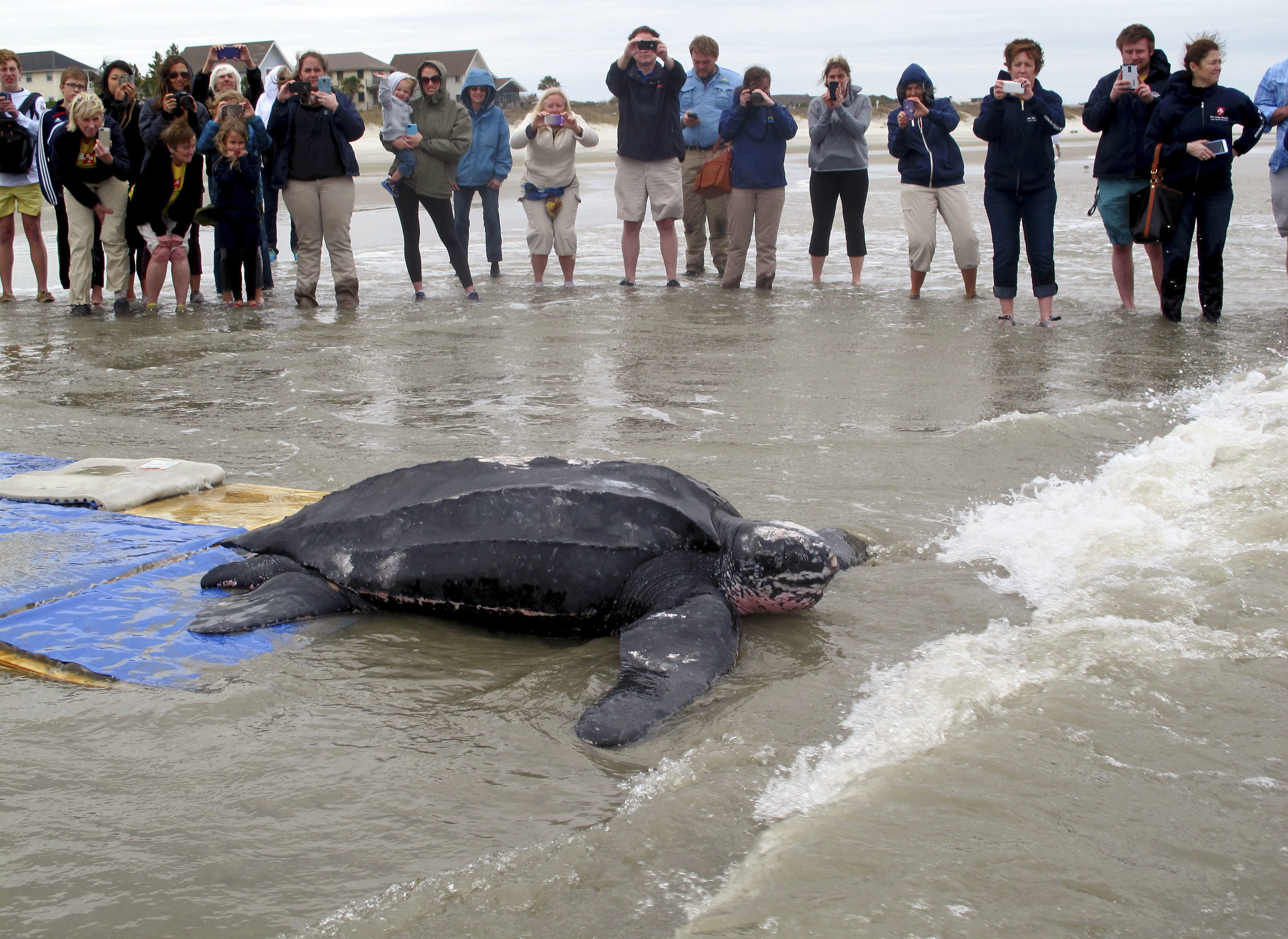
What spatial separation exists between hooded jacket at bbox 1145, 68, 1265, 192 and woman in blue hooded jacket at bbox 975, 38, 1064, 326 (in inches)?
A: 21.8

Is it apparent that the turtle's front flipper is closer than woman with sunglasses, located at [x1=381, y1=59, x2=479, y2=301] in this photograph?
Yes

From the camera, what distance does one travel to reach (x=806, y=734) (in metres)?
1.80

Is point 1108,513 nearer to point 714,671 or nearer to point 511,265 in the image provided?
point 714,671

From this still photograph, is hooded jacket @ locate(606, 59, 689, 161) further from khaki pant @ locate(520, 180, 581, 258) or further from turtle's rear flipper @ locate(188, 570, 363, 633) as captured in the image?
turtle's rear flipper @ locate(188, 570, 363, 633)

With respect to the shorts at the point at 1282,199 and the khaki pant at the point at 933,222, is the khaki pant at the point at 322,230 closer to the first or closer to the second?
the khaki pant at the point at 933,222

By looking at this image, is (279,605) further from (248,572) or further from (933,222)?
(933,222)

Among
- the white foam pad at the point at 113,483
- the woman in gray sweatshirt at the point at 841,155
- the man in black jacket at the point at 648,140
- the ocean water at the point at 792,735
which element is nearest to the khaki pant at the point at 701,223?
the man in black jacket at the point at 648,140

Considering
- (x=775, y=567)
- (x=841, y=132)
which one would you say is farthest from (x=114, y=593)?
(x=841, y=132)

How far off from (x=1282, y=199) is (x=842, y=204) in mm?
2702

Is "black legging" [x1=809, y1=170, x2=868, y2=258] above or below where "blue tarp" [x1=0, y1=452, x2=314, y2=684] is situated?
above

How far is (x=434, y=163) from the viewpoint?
7.21 metres

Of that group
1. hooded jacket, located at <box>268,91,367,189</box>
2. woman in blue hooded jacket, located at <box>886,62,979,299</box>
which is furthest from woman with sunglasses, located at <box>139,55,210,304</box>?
woman in blue hooded jacket, located at <box>886,62,979,299</box>

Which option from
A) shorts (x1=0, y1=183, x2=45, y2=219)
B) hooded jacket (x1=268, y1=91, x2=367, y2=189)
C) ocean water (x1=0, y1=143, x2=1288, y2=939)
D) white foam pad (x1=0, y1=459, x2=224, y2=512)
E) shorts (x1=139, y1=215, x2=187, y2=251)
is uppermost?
hooded jacket (x1=268, y1=91, x2=367, y2=189)

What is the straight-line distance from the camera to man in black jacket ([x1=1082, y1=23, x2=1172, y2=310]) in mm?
5887
